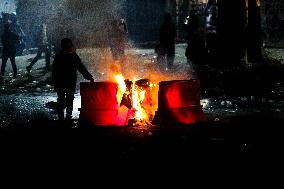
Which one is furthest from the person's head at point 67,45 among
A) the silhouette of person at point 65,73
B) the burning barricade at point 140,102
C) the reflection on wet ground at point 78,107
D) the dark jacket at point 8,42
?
the dark jacket at point 8,42

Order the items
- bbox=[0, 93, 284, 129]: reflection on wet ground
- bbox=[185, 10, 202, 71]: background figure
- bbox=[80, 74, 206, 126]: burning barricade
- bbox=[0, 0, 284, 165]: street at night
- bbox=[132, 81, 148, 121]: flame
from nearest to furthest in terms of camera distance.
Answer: bbox=[0, 0, 284, 165]: street at night → bbox=[80, 74, 206, 126]: burning barricade → bbox=[132, 81, 148, 121]: flame → bbox=[0, 93, 284, 129]: reflection on wet ground → bbox=[185, 10, 202, 71]: background figure

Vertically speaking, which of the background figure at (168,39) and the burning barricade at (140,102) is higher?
the background figure at (168,39)

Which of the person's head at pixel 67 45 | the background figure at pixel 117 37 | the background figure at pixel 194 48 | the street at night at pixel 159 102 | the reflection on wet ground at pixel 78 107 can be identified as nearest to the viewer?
the street at night at pixel 159 102

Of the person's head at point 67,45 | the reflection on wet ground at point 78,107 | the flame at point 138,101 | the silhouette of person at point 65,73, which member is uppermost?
the person's head at point 67,45

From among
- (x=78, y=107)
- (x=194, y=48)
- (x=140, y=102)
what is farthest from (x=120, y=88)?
(x=194, y=48)

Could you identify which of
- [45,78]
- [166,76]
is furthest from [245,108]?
[45,78]

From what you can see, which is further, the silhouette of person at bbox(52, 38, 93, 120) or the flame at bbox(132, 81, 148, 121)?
the silhouette of person at bbox(52, 38, 93, 120)

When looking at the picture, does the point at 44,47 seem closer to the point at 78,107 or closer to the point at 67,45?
the point at 78,107

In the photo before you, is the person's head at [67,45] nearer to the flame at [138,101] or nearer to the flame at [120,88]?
the flame at [120,88]

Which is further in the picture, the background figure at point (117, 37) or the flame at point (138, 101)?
the background figure at point (117, 37)

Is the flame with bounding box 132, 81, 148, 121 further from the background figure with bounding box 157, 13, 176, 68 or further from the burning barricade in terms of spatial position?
the background figure with bounding box 157, 13, 176, 68

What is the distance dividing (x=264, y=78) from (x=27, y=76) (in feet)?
30.5

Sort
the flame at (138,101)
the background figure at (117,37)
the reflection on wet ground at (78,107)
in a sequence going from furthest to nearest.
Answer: the background figure at (117,37)
the reflection on wet ground at (78,107)
the flame at (138,101)

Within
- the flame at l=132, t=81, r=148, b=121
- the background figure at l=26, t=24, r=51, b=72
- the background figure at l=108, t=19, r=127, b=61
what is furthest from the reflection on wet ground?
the background figure at l=26, t=24, r=51, b=72
